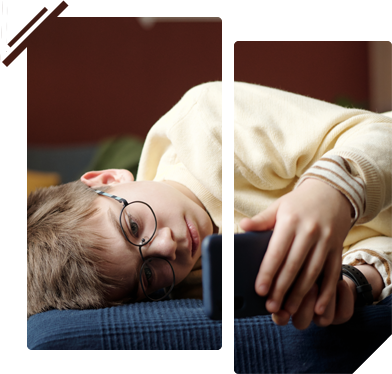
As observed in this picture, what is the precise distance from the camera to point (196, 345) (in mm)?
536

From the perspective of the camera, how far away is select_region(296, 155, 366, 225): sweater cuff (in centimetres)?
57

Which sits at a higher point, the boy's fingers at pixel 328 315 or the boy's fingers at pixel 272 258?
the boy's fingers at pixel 272 258

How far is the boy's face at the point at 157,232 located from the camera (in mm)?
789

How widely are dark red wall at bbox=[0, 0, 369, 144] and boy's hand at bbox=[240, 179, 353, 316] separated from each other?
9.27 ft

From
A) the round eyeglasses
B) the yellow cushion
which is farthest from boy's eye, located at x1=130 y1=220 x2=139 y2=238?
the yellow cushion

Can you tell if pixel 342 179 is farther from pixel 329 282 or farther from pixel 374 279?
pixel 374 279

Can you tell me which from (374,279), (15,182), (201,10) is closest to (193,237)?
(374,279)

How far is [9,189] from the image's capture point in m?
2.35

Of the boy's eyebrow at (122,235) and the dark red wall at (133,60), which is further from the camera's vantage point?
the dark red wall at (133,60)

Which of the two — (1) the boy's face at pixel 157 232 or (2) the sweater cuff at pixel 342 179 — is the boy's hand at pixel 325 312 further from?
(1) the boy's face at pixel 157 232

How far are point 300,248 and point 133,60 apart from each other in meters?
2.97

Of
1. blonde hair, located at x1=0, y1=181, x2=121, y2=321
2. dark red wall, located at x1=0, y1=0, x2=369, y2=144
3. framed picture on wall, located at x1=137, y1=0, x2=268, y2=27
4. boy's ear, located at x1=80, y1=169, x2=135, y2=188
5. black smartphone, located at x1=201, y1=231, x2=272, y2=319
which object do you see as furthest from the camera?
framed picture on wall, located at x1=137, y1=0, x2=268, y2=27

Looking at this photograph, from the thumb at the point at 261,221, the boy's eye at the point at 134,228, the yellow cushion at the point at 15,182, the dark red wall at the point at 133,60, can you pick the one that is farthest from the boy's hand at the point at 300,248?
the dark red wall at the point at 133,60

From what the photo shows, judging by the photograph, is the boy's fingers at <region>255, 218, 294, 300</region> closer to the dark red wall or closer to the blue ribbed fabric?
the blue ribbed fabric
